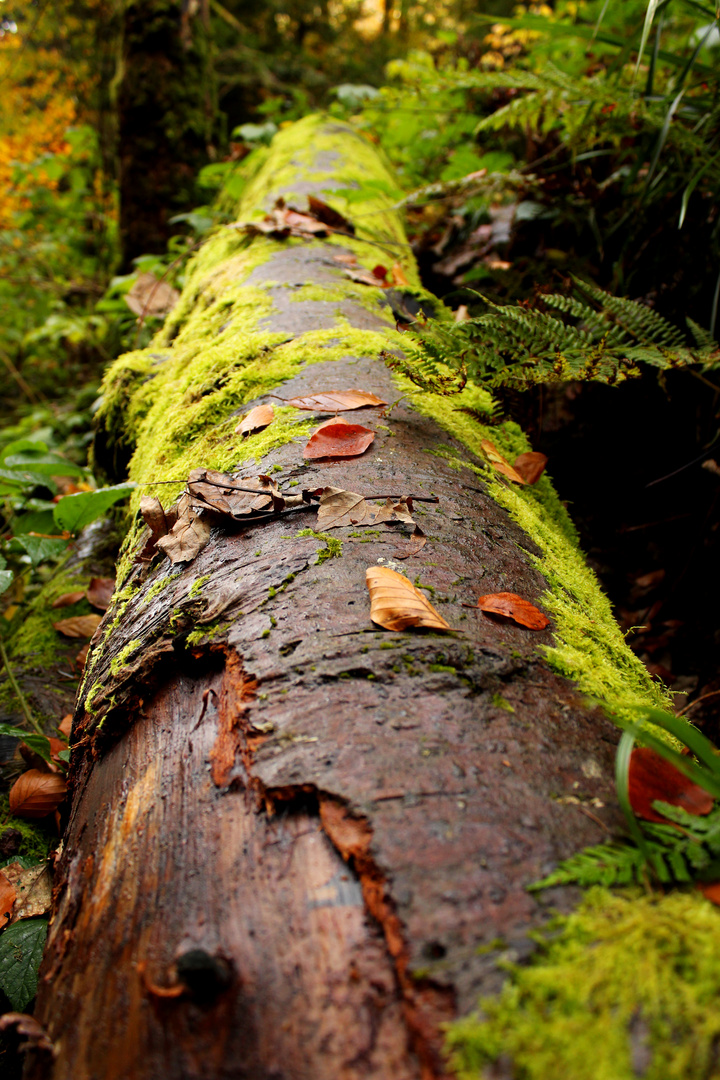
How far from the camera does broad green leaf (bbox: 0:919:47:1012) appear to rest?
108 centimetres

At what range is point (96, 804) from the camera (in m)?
0.99

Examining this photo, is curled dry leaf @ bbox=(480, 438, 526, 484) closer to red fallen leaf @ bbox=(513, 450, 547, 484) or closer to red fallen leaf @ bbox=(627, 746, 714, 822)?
red fallen leaf @ bbox=(513, 450, 547, 484)

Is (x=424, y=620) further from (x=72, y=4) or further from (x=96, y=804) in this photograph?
(x=72, y=4)

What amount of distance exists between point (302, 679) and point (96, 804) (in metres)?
0.45


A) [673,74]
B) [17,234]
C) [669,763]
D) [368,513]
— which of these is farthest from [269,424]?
[17,234]

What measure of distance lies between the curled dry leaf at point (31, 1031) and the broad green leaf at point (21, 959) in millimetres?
451

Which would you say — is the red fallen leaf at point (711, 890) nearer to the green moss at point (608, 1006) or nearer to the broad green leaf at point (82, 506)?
the green moss at point (608, 1006)

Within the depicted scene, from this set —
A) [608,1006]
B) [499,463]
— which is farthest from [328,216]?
[608,1006]

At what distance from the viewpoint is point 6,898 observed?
129cm

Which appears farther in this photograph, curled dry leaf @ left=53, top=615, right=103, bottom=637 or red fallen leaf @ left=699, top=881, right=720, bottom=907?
curled dry leaf @ left=53, top=615, right=103, bottom=637

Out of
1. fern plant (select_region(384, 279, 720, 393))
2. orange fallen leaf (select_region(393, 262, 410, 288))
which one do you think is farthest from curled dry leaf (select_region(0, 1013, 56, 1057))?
orange fallen leaf (select_region(393, 262, 410, 288))

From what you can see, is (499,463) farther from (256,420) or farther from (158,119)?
(158,119)

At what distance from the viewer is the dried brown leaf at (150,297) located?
3.63 metres

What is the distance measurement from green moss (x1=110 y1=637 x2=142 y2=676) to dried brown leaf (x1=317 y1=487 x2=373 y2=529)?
16.6 inches
